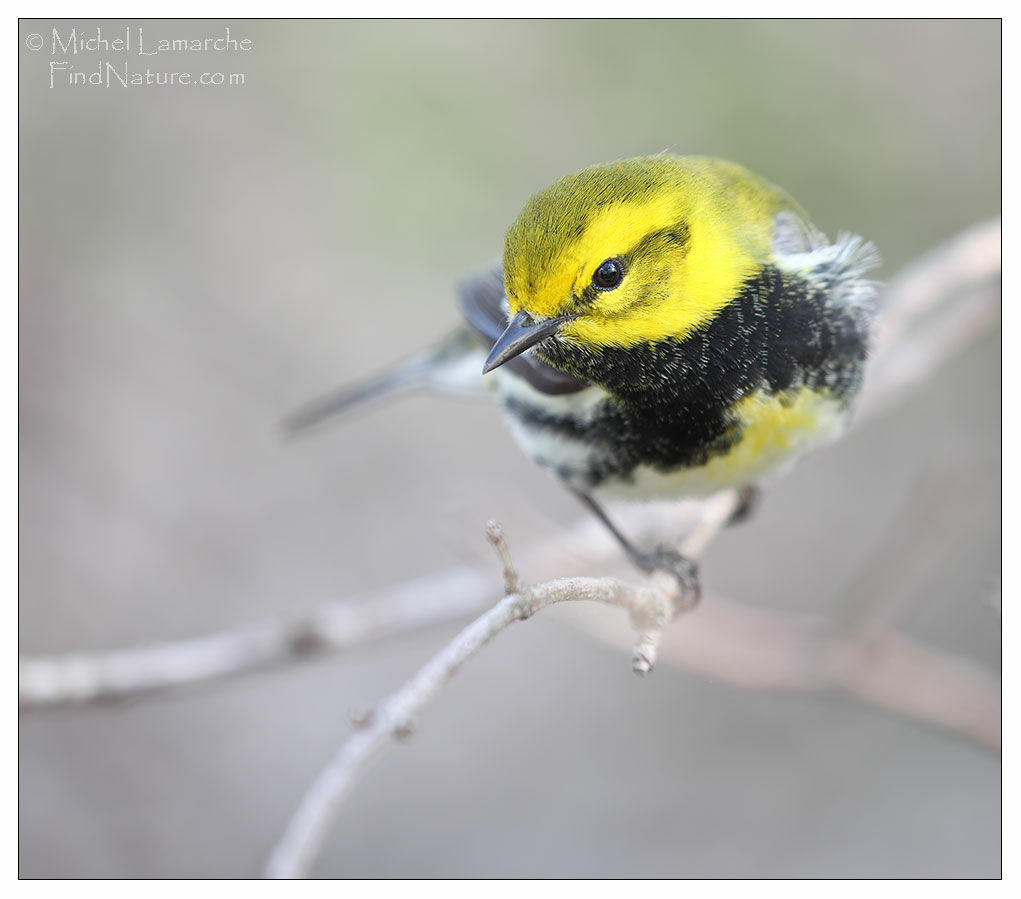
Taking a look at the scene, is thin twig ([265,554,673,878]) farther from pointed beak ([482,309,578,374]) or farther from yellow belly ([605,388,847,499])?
yellow belly ([605,388,847,499])

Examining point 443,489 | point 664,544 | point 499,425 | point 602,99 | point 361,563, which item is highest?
point 602,99

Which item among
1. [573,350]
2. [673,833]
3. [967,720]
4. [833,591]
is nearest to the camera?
[573,350]

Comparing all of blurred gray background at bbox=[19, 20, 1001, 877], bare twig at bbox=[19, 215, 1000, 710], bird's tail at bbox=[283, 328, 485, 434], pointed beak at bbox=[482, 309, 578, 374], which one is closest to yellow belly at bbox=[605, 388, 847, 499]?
bare twig at bbox=[19, 215, 1000, 710]

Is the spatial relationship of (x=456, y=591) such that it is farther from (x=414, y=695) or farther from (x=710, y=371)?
(x=414, y=695)

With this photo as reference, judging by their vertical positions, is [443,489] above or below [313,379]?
below

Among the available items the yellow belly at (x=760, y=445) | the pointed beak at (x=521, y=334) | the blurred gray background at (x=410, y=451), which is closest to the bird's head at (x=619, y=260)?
the pointed beak at (x=521, y=334)

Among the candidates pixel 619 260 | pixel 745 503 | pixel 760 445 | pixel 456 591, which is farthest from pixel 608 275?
pixel 745 503

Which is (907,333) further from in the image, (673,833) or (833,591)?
(673,833)
